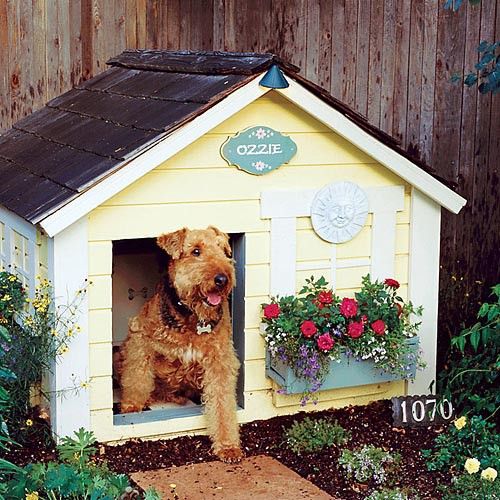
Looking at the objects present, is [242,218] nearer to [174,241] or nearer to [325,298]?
[174,241]

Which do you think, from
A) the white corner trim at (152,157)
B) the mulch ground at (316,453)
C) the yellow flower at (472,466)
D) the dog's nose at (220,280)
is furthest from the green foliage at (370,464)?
the white corner trim at (152,157)

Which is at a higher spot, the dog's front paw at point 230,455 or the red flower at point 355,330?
the red flower at point 355,330

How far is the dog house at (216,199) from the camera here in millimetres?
5035

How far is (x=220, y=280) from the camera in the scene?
5.05m

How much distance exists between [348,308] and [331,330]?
0.14 meters

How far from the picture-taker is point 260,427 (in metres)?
5.56

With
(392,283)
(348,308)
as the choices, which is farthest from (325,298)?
(392,283)

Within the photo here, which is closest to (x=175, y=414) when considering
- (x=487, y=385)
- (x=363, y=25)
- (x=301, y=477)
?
(x=301, y=477)

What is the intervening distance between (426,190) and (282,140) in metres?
0.83

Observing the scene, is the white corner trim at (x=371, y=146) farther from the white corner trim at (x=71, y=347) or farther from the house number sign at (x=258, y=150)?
the white corner trim at (x=71, y=347)

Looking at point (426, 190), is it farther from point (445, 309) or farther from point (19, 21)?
point (19, 21)

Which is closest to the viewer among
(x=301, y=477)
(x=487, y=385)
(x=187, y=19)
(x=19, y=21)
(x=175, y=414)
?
(x=301, y=477)

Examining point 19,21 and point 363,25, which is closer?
point 19,21

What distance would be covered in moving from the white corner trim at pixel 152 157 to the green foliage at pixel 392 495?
173 centimetres
